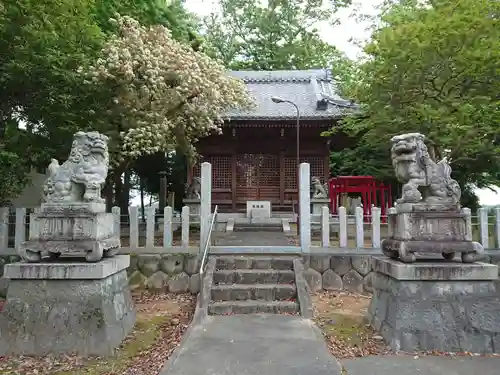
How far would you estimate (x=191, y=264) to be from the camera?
8.26 m

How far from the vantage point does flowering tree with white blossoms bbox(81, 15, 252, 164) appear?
379 inches

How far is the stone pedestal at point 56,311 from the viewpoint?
199 inches

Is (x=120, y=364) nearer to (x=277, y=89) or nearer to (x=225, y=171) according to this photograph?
(x=225, y=171)

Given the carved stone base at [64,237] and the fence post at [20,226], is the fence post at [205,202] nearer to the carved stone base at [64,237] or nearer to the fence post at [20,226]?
the carved stone base at [64,237]

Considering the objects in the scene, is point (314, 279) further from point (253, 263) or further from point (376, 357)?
point (376, 357)

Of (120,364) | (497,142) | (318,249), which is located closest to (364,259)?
(318,249)

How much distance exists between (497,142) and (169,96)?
921 centimetres

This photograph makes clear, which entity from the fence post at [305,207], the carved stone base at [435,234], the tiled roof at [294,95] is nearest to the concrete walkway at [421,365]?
the carved stone base at [435,234]

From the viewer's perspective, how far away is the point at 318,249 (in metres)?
8.38

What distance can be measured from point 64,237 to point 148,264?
3055 millimetres

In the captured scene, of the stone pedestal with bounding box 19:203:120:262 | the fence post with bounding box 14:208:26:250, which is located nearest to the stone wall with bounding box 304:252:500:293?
the stone pedestal with bounding box 19:203:120:262

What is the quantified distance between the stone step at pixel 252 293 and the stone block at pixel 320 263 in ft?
4.82

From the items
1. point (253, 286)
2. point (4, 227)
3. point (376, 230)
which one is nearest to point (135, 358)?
point (253, 286)

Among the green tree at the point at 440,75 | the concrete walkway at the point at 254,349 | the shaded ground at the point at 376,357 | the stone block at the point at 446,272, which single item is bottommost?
the shaded ground at the point at 376,357
